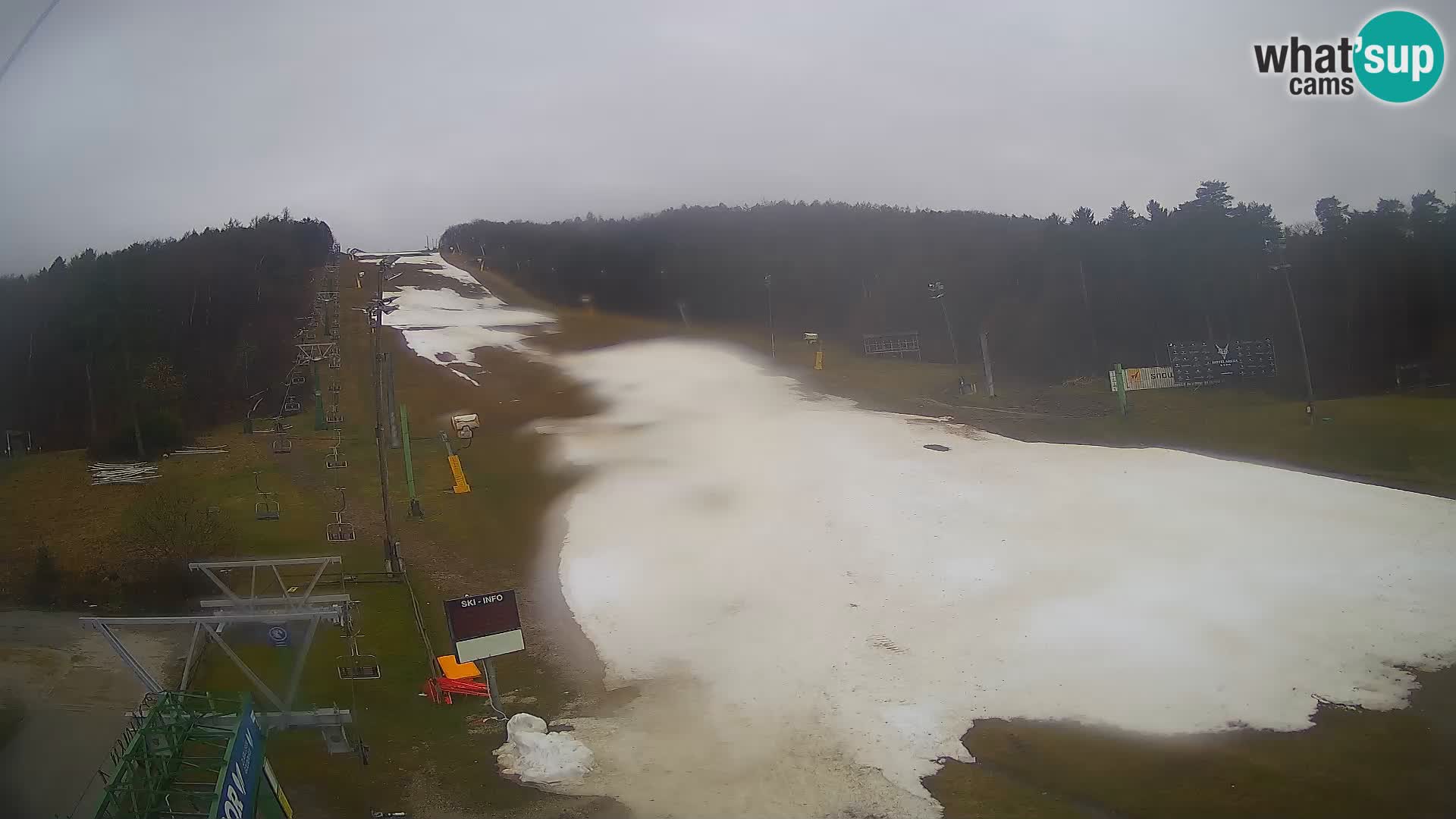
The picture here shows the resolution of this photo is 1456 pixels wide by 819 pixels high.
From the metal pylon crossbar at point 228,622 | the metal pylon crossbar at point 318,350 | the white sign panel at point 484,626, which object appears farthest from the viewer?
the metal pylon crossbar at point 318,350

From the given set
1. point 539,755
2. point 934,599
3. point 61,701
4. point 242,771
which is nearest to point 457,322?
point 61,701

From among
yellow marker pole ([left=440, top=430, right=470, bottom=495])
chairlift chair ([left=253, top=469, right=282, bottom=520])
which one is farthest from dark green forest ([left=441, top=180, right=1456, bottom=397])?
chairlift chair ([left=253, top=469, right=282, bottom=520])

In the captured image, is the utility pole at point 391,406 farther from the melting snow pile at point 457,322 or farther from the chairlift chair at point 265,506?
the chairlift chair at point 265,506

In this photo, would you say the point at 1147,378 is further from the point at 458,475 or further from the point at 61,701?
the point at 61,701

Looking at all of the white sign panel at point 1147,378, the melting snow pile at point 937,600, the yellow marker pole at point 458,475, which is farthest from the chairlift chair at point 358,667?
the white sign panel at point 1147,378

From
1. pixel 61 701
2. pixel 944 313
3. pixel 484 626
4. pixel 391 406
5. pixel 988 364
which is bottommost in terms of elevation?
pixel 61 701

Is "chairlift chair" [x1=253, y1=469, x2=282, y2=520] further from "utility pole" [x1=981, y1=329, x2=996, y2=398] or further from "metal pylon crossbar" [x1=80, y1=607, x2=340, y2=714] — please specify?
"utility pole" [x1=981, y1=329, x2=996, y2=398]

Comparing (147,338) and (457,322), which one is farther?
(457,322)
